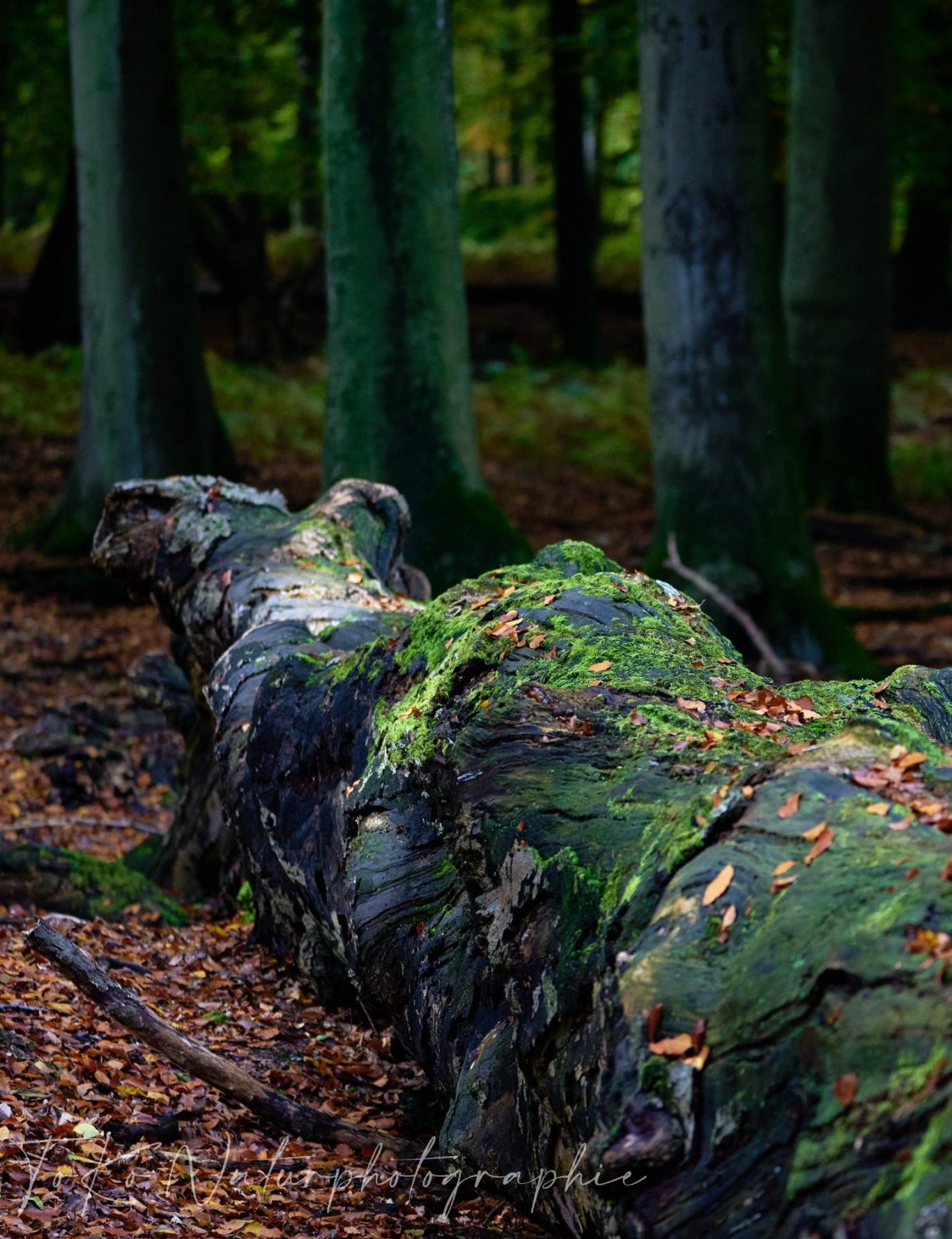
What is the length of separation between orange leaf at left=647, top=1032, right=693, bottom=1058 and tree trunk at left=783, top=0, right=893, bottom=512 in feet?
39.7

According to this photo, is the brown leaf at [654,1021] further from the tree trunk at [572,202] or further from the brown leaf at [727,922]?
the tree trunk at [572,202]

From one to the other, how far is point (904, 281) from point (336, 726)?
25.0 metres

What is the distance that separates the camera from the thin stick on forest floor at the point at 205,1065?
10.1ft

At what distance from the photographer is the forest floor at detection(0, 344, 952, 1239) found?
2736 mm

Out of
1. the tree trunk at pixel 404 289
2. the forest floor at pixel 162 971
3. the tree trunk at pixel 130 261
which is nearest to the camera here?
the forest floor at pixel 162 971

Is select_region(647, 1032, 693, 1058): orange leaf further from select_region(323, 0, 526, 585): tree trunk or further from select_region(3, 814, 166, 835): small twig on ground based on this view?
select_region(323, 0, 526, 585): tree trunk

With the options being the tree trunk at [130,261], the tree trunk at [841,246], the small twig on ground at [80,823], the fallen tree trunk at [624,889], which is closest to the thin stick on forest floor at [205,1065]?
the fallen tree trunk at [624,889]

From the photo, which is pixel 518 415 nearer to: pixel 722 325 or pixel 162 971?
pixel 722 325

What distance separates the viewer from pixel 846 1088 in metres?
1.84

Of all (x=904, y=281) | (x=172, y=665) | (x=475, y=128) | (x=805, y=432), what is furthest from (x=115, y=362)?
(x=475, y=128)

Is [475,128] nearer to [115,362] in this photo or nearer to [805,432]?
[805,432]

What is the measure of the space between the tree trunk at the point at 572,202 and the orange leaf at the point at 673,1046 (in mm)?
18126

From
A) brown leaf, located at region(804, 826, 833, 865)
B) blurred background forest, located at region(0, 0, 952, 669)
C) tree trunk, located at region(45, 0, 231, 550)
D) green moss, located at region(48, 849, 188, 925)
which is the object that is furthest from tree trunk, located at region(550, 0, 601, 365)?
brown leaf, located at region(804, 826, 833, 865)

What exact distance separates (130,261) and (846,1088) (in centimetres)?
995
